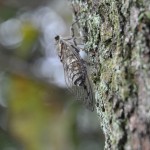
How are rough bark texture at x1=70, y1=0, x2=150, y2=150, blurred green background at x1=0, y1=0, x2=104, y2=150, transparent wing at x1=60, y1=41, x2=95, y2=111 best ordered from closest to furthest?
rough bark texture at x1=70, y1=0, x2=150, y2=150, transparent wing at x1=60, y1=41, x2=95, y2=111, blurred green background at x1=0, y1=0, x2=104, y2=150

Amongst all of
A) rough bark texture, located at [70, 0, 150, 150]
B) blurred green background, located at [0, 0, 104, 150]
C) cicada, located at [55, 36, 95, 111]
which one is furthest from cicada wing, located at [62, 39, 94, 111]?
blurred green background, located at [0, 0, 104, 150]

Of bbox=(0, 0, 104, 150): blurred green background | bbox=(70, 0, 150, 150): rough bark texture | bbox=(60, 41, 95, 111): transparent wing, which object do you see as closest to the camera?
bbox=(70, 0, 150, 150): rough bark texture

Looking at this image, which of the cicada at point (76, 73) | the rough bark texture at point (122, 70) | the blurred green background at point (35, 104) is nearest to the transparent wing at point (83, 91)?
the cicada at point (76, 73)

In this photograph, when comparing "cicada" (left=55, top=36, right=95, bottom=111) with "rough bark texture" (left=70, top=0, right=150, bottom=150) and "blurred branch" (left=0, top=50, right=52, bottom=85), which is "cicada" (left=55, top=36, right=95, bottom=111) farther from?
"blurred branch" (left=0, top=50, right=52, bottom=85)

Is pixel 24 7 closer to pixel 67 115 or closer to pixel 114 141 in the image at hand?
pixel 67 115

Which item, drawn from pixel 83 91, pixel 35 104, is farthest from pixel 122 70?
pixel 35 104

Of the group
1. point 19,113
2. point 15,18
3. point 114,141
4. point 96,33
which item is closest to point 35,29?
point 15,18
